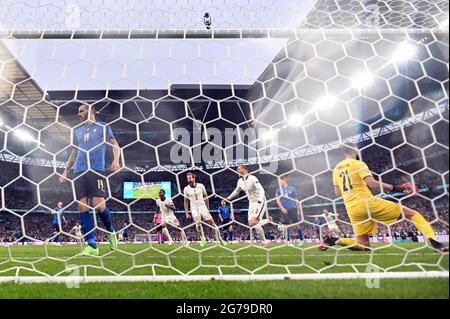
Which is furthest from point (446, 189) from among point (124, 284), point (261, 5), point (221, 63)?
point (261, 5)

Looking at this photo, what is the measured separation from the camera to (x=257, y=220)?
4.35 meters

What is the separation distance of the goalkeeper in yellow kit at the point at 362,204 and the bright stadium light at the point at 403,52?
2.77 ft

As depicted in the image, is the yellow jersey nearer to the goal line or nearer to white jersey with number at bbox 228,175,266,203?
the goal line

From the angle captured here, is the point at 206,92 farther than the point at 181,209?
No

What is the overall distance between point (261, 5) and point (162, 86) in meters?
1.36

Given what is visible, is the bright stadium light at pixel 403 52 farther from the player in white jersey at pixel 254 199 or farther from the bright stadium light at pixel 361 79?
the player in white jersey at pixel 254 199

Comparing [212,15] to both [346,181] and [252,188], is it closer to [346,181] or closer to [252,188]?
[346,181]

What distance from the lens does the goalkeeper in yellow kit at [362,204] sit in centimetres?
261

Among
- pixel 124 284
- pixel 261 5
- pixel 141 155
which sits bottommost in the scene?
pixel 141 155

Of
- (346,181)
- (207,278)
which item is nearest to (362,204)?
(346,181)

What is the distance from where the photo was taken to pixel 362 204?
2943mm

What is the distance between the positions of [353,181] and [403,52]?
1.28 meters

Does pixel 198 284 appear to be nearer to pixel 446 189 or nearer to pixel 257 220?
pixel 446 189
